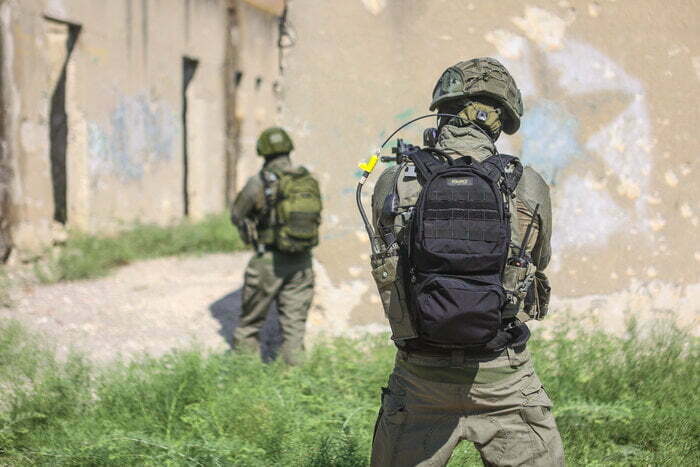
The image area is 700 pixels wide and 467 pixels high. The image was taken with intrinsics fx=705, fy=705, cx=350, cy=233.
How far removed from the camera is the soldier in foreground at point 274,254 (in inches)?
162

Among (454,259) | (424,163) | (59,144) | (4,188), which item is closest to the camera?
(454,259)

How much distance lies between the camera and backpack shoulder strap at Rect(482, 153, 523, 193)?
1798 mm

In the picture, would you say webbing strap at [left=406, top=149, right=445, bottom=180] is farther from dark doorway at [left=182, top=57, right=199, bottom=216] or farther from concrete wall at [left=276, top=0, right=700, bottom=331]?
dark doorway at [left=182, top=57, right=199, bottom=216]

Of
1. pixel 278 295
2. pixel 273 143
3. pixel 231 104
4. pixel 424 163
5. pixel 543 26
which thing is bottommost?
pixel 278 295

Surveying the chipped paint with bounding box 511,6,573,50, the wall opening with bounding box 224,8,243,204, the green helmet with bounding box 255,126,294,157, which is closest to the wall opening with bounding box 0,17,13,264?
the green helmet with bounding box 255,126,294,157

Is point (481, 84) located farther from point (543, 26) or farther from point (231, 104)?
point (231, 104)

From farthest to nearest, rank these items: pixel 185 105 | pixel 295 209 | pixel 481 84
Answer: pixel 185 105, pixel 295 209, pixel 481 84

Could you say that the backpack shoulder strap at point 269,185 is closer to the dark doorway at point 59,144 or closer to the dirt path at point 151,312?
the dirt path at point 151,312

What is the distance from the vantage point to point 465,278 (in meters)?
1.66

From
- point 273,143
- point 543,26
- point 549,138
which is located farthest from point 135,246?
point 543,26

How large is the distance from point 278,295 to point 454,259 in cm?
271

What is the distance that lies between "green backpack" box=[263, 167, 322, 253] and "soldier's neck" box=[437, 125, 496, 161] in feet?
7.03

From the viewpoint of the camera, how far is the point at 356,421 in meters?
3.02

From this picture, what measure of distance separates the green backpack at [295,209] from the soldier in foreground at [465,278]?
208 cm
